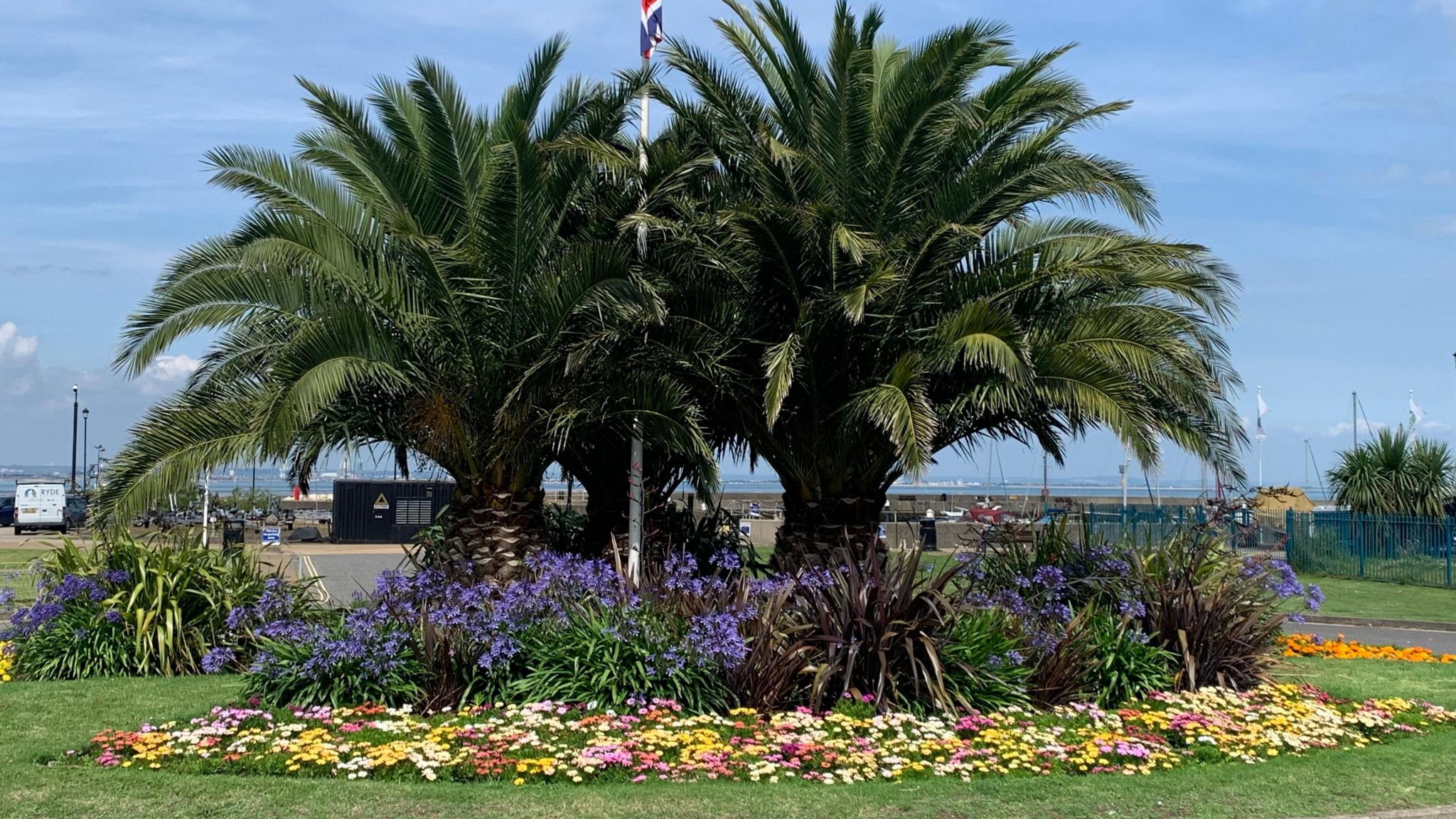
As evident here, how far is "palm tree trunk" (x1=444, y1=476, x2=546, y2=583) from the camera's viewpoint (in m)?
11.9

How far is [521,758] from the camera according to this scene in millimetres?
7246

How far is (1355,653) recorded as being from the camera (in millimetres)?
13383

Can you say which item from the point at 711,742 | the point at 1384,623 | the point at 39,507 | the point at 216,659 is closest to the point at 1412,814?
the point at 711,742

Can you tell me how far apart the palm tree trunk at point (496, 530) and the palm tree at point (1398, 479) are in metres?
23.0

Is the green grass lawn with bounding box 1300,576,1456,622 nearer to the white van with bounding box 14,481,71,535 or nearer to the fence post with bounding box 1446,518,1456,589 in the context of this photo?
the fence post with bounding box 1446,518,1456,589

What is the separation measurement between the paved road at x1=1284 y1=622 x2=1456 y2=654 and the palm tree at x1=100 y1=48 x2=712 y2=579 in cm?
988

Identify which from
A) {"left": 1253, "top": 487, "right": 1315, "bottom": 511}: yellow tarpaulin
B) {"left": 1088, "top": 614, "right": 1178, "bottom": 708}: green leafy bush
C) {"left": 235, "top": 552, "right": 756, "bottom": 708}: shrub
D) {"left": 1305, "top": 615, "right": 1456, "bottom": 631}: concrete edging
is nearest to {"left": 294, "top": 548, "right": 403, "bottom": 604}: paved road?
{"left": 235, "top": 552, "right": 756, "bottom": 708}: shrub

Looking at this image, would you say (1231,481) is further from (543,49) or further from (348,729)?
(348,729)

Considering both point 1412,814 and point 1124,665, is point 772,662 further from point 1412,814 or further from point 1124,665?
point 1412,814

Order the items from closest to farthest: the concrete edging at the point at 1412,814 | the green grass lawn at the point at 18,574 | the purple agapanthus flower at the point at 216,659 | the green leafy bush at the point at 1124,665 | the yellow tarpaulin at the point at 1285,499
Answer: the concrete edging at the point at 1412,814
the green leafy bush at the point at 1124,665
the purple agapanthus flower at the point at 216,659
the green grass lawn at the point at 18,574
the yellow tarpaulin at the point at 1285,499

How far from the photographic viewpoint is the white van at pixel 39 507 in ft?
139

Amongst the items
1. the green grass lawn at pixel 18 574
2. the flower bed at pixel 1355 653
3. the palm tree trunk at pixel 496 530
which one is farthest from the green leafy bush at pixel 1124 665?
the green grass lawn at pixel 18 574

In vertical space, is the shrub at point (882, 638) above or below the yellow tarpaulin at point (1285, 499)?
below

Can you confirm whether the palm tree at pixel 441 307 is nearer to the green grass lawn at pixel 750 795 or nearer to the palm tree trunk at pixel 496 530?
the palm tree trunk at pixel 496 530
